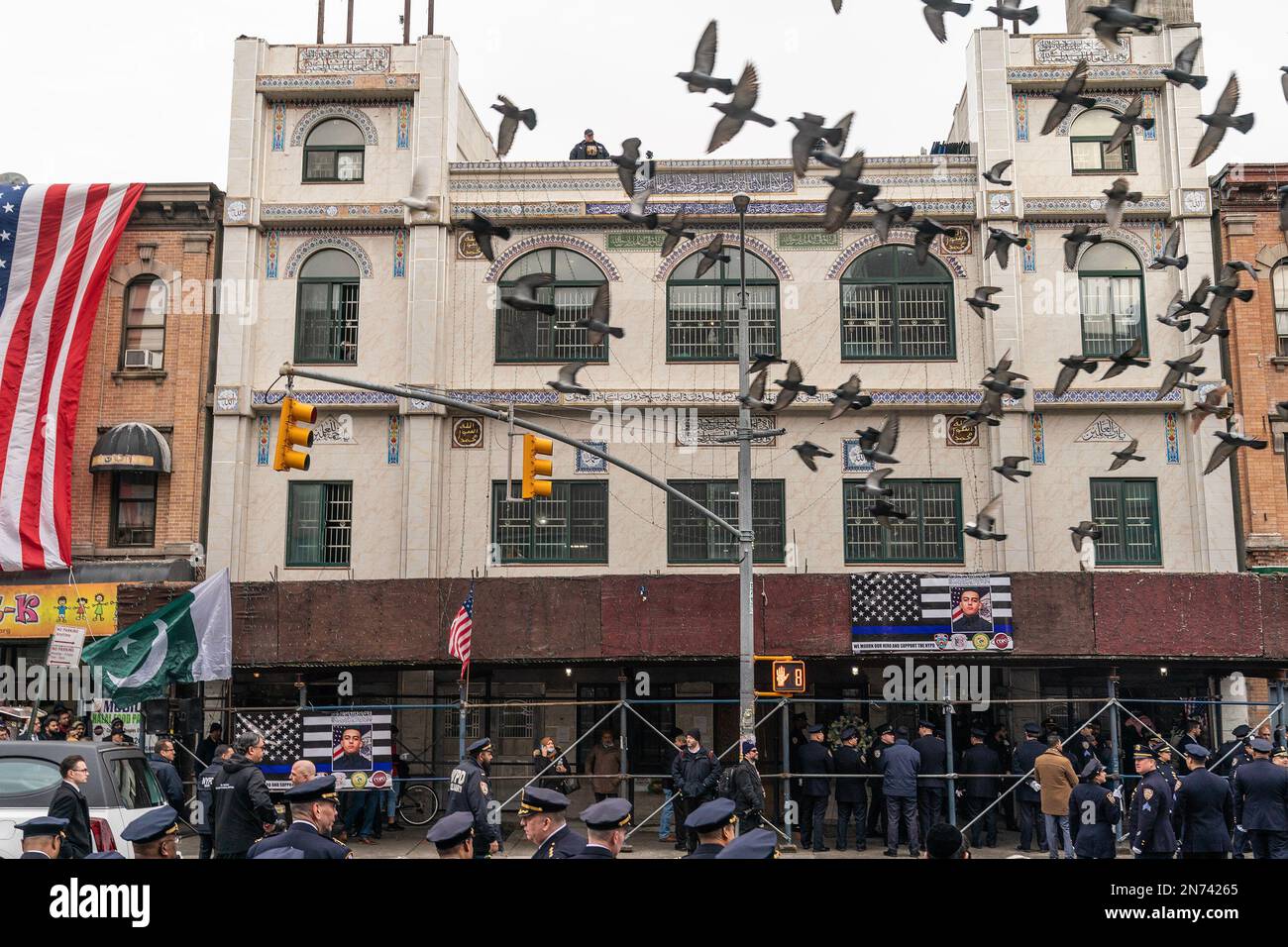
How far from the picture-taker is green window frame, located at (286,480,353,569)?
2623cm

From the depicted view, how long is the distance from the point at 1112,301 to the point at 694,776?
532 inches

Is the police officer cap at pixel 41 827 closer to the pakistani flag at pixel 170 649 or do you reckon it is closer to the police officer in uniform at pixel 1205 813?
the police officer in uniform at pixel 1205 813

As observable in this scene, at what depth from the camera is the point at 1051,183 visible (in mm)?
26922

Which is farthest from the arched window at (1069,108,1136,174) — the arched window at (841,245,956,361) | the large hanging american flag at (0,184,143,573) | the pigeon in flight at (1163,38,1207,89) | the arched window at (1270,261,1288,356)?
the large hanging american flag at (0,184,143,573)

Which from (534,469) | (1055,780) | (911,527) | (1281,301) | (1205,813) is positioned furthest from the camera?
(1281,301)

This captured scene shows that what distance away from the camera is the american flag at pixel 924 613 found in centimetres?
2219

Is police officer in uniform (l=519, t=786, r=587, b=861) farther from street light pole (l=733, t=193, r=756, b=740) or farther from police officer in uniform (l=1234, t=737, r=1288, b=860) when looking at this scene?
street light pole (l=733, t=193, r=756, b=740)

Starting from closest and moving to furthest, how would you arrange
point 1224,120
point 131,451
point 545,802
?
point 545,802
point 1224,120
point 131,451

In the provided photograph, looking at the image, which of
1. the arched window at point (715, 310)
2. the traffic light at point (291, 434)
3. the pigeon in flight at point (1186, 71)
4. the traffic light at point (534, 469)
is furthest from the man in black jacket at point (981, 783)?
the traffic light at point (291, 434)

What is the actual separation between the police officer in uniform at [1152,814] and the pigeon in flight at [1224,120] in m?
6.74

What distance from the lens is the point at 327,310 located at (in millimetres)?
27188

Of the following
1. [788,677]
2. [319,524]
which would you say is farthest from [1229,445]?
[319,524]

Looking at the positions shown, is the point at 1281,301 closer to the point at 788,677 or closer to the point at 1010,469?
the point at 1010,469
